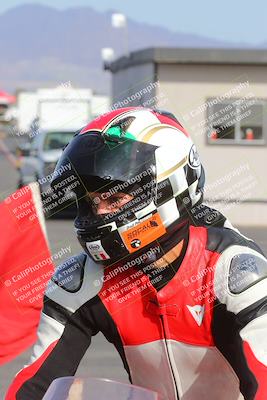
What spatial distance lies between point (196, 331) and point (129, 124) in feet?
2.07

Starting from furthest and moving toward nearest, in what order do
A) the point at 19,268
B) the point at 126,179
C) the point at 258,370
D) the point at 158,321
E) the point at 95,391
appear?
the point at 19,268 → the point at 158,321 → the point at 126,179 → the point at 258,370 → the point at 95,391

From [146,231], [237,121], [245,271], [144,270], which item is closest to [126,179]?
[146,231]

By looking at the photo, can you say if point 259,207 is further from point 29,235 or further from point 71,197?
point 71,197

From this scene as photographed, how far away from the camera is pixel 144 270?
312cm

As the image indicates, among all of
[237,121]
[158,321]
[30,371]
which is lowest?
[237,121]

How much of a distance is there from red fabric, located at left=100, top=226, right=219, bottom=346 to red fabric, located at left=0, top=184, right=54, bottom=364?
12.5 ft

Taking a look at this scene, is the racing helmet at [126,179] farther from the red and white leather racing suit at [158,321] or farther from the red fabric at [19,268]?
the red fabric at [19,268]

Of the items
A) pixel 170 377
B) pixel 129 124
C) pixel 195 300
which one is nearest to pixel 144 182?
pixel 129 124

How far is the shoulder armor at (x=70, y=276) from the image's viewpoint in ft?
10.1

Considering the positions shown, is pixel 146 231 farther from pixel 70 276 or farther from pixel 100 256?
pixel 70 276

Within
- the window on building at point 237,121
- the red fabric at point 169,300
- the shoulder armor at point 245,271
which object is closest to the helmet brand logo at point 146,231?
the red fabric at point 169,300

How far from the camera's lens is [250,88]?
20875 millimetres

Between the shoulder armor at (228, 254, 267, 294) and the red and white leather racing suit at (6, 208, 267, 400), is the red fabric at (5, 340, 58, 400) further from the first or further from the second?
the shoulder armor at (228, 254, 267, 294)

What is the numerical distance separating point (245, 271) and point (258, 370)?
0.28m
